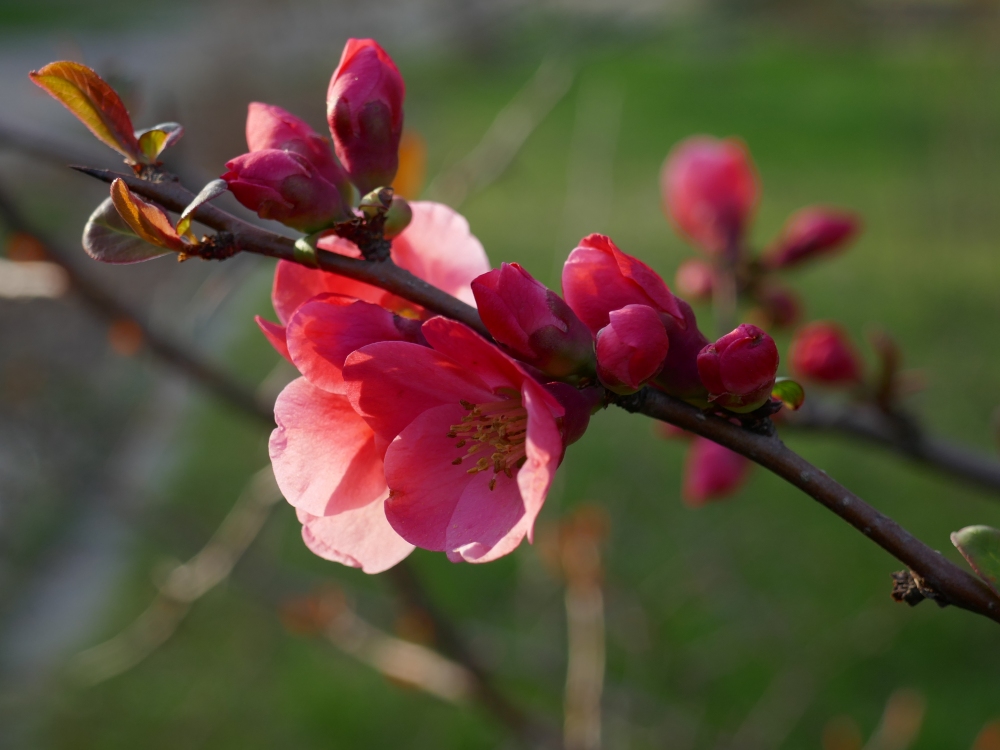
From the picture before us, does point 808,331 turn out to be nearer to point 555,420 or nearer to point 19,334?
point 555,420

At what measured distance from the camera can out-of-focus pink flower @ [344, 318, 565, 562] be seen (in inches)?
16.2

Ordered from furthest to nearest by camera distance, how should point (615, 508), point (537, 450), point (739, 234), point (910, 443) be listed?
point (615, 508)
point (739, 234)
point (910, 443)
point (537, 450)

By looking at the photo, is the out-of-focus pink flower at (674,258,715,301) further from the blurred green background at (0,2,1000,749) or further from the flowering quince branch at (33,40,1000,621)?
the flowering quince branch at (33,40,1000,621)

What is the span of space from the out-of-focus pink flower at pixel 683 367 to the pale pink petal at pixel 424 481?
0.13m

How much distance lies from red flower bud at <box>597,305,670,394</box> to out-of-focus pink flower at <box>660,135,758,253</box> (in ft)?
1.84

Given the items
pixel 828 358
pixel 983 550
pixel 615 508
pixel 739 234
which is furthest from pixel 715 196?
pixel 615 508

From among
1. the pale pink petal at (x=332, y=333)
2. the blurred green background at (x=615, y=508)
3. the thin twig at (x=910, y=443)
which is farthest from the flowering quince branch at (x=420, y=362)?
the blurred green background at (x=615, y=508)

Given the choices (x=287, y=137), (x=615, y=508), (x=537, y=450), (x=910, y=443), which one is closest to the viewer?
(x=537, y=450)

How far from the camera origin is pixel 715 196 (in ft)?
3.25

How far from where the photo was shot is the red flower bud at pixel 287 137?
1.64ft

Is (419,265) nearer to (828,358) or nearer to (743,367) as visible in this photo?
(743,367)

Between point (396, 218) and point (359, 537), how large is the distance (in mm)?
185

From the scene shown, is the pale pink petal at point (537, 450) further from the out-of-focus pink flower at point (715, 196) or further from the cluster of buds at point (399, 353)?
the out-of-focus pink flower at point (715, 196)

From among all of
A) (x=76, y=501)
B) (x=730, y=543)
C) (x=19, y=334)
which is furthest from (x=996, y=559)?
(x=19, y=334)
